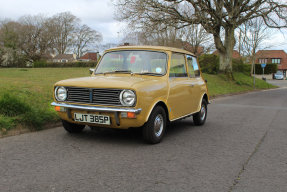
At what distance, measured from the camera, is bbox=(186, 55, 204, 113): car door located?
6741 millimetres

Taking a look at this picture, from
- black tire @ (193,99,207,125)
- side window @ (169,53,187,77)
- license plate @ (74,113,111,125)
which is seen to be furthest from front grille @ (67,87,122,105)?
black tire @ (193,99,207,125)

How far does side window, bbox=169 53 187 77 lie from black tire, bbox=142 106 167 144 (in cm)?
95

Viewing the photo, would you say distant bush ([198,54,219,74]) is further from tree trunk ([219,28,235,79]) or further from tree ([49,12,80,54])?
tree ([49,12,80,54])

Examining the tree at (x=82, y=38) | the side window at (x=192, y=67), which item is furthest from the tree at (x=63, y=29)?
the side window at (x=192, y=67)

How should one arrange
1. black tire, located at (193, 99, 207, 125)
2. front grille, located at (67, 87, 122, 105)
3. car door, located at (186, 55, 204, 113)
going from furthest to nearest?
1. black tire, located at (193, 99, 207, 125)
2. car door, located at (186, 55, 204, 113)
3. front grille, located at (67, 87, 122, 105)

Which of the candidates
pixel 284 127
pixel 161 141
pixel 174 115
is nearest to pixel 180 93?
pixel 174 115

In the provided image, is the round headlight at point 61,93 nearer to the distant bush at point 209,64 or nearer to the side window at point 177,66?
the side window at point 177,66

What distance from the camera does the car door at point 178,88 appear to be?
5.76 meters

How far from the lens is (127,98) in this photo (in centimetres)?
479

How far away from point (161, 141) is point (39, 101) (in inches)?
161

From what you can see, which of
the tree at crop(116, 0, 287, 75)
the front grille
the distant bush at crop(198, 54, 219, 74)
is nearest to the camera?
the front grille

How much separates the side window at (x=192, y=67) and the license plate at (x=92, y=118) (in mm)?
2773

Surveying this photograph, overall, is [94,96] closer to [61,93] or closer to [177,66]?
[61,93]

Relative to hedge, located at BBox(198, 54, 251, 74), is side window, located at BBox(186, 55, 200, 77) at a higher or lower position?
lower
